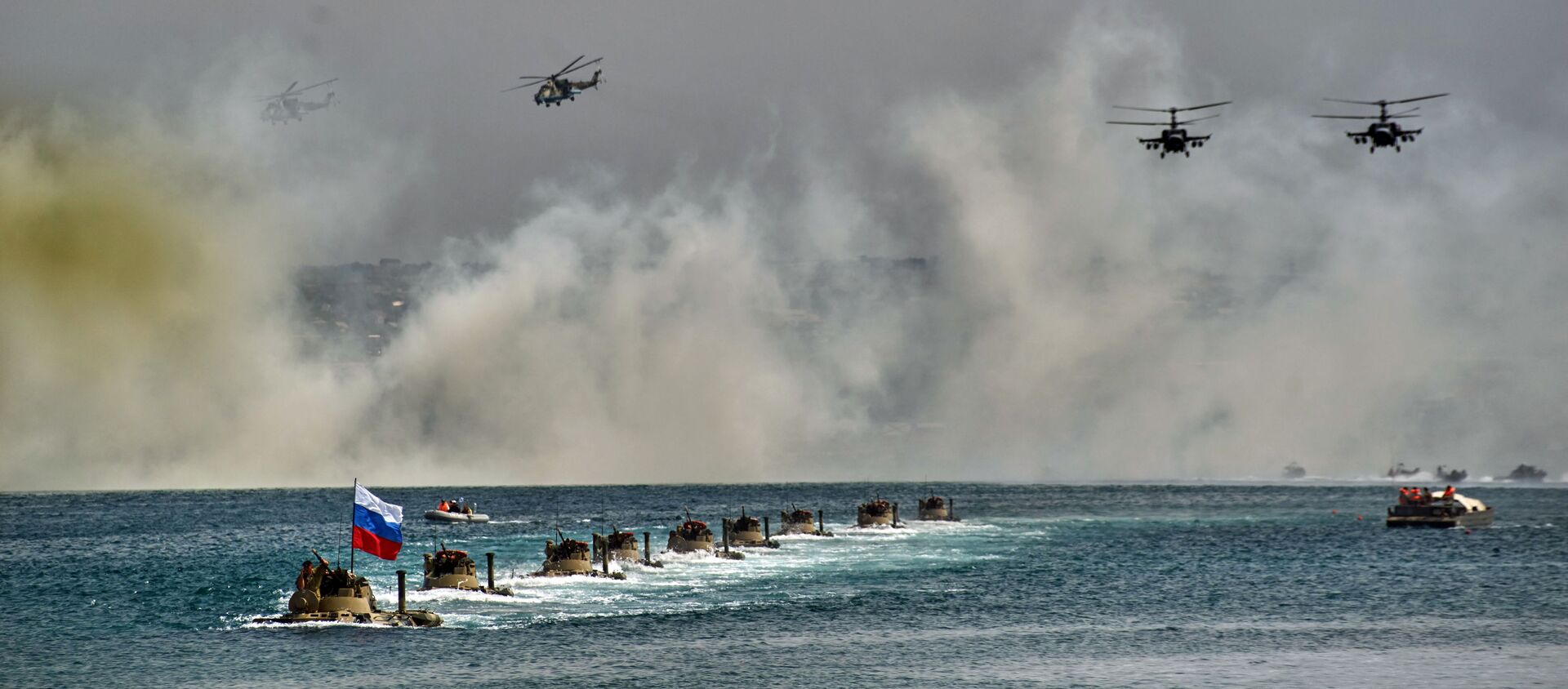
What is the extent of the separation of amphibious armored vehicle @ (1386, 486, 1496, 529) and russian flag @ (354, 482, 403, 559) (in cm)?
10960

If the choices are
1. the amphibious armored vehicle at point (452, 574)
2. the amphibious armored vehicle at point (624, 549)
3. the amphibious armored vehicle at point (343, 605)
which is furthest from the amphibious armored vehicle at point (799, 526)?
the amphibious armored vehicle at point (343, 605)

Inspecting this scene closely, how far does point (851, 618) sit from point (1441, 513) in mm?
91699

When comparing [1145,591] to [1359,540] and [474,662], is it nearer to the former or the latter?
[474,662]

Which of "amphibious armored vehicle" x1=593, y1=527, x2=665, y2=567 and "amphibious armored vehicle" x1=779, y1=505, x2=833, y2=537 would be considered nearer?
"amphibious armored vehicle" x1=593, y1=527, x2=665, y2=567

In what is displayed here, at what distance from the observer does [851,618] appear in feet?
226

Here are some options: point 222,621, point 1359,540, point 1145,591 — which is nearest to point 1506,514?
point 1359,540

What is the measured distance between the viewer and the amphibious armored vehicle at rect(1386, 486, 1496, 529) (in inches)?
5492

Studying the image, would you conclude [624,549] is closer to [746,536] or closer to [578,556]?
[578,556]

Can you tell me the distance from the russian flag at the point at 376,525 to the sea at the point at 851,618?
3.49 meters

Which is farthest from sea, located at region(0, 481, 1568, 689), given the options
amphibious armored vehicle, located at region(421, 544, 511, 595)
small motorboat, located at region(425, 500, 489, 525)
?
small motorboat, located at region(425, 500, 489, 525)

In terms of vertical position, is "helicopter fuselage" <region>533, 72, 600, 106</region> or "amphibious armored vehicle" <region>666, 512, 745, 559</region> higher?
"helicopter fuselage" <region>533, 72, 600, 106</region>

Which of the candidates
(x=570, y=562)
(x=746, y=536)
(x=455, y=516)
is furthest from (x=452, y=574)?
(x=455, y=516)

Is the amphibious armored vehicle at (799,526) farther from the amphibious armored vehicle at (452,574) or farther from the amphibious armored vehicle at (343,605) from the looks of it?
the amphibious armored vehicle at (343,605)

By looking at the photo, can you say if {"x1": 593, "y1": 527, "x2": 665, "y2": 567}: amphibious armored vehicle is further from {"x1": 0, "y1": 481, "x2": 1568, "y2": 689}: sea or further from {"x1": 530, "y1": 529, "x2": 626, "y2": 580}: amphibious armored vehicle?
{"x1": 530, "y1": 529, "x2": 626, "y2": 580}: amphibious armored vehicle
